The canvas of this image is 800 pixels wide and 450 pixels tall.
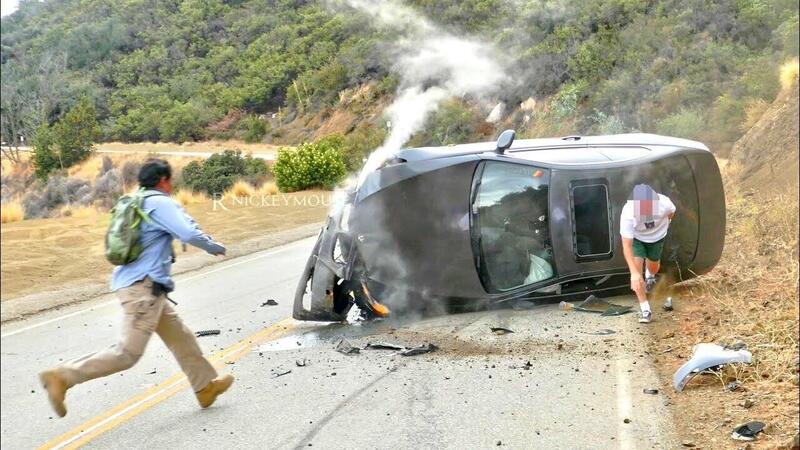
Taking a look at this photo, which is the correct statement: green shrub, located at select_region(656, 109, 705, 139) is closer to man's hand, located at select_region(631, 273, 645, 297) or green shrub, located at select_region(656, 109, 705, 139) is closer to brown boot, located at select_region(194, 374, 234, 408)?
man's hand, located at select_region(631, 273, 645, 297)

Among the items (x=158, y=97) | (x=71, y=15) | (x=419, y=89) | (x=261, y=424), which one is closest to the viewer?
(x=261, y=424)

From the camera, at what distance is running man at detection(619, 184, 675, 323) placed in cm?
752

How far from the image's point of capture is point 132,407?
5926 millimetres

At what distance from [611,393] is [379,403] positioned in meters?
1.55

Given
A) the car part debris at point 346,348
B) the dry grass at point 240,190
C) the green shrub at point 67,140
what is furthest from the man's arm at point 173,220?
the dry grass at point 240,190

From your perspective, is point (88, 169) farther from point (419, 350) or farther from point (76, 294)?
point (419, 350)

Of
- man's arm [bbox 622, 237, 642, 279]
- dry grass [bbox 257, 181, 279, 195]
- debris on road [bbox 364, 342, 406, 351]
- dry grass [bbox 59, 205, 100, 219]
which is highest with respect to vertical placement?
dry grass [bbox 59, 205, 100, 219]

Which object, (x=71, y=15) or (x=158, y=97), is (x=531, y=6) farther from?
(x=71, y=15)

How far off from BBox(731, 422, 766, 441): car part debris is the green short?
2.85 metres

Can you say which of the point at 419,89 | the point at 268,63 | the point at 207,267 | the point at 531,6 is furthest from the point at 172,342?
the point at 531,6

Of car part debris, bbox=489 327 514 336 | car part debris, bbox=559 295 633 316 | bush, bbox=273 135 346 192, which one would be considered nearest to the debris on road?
car part debris, bbox=489 327 514 336

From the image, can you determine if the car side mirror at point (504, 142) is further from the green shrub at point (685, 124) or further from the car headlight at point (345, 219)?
the green shrub at point (685, 124)

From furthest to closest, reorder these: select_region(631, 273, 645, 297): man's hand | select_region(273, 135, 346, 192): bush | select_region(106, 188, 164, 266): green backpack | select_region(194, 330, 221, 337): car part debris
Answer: select_region(273, 135, 346, 192): bush, select_region(194, 330, 221, 337): car part debris, select_region(631, 273, 645, 297): man's hand, select_region(106, 188, 164, 266): green backpack

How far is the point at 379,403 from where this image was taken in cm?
579
